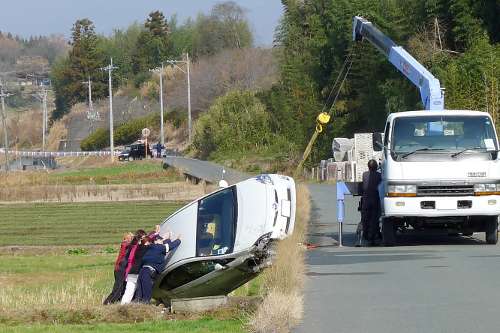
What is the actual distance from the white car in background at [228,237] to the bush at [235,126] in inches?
2747

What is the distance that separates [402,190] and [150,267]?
6.88 metres

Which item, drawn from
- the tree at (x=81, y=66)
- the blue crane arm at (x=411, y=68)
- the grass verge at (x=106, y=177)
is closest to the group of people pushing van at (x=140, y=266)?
the blue crane arm at (x=411, y=68)

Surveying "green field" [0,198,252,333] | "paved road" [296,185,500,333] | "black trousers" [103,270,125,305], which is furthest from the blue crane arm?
"black trousers" [103,270,125,305]

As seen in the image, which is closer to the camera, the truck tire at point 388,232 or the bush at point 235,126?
the truck tire at point 388,232

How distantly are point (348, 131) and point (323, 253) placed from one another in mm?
50675

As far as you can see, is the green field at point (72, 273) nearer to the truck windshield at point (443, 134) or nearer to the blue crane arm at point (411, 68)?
the truck windshield at point (443, 134)

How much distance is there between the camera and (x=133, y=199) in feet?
187

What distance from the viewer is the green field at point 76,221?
3741 cm

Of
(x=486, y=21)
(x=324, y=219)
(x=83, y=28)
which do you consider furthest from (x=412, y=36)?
(x=83, y=28)

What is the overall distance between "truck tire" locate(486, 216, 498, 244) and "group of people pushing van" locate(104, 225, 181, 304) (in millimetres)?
7982

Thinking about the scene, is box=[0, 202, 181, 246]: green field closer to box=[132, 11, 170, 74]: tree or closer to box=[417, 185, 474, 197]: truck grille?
box=[417, 185, 474, 197]: truck grille

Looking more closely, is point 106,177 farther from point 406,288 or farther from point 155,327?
point 155,327

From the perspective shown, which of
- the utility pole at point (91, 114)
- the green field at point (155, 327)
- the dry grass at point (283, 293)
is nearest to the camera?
the dry grass at point (283, 293)

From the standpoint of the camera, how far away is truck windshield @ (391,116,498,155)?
Result: 71.1 feet
